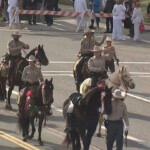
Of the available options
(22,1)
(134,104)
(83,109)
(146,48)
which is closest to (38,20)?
(22,1)

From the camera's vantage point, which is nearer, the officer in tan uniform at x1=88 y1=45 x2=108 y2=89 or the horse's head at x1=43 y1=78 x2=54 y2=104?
the horse's head at x1=43 y1=78 x2=54 y2=104

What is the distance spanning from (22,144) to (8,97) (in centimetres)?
460

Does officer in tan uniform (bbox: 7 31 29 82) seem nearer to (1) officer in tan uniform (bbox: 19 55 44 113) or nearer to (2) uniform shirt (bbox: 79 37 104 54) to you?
(2) uniform shirt (bbox: 79 37 104 54)

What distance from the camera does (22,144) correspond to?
19.6m

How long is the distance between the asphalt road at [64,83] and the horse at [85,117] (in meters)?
1.37

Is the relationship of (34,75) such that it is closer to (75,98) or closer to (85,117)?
(75,98)

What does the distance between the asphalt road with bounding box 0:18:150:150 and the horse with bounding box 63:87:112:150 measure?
1369mm

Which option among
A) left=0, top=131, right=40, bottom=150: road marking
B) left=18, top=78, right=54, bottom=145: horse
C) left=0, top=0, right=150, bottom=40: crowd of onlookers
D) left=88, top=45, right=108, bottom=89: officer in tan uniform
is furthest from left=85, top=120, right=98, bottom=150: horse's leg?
left=0, top=0, right=150, bottom=40: crowd of onlookers

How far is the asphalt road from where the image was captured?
65.8ft

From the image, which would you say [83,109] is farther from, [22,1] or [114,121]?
[22,1]

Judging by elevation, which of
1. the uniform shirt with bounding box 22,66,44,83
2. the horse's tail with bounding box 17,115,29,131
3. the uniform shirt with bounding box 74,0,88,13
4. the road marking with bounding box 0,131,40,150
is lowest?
the road marking with bounding box 0,131,40,150

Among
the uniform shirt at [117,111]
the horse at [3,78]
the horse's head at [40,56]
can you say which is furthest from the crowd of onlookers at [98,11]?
the uniform shirt at [117,111]

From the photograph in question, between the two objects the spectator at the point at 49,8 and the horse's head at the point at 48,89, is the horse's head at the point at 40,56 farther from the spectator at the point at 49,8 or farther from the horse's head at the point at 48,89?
the spectator at the point at 49,8

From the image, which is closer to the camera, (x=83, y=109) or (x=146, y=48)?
(x=83, y=109)
